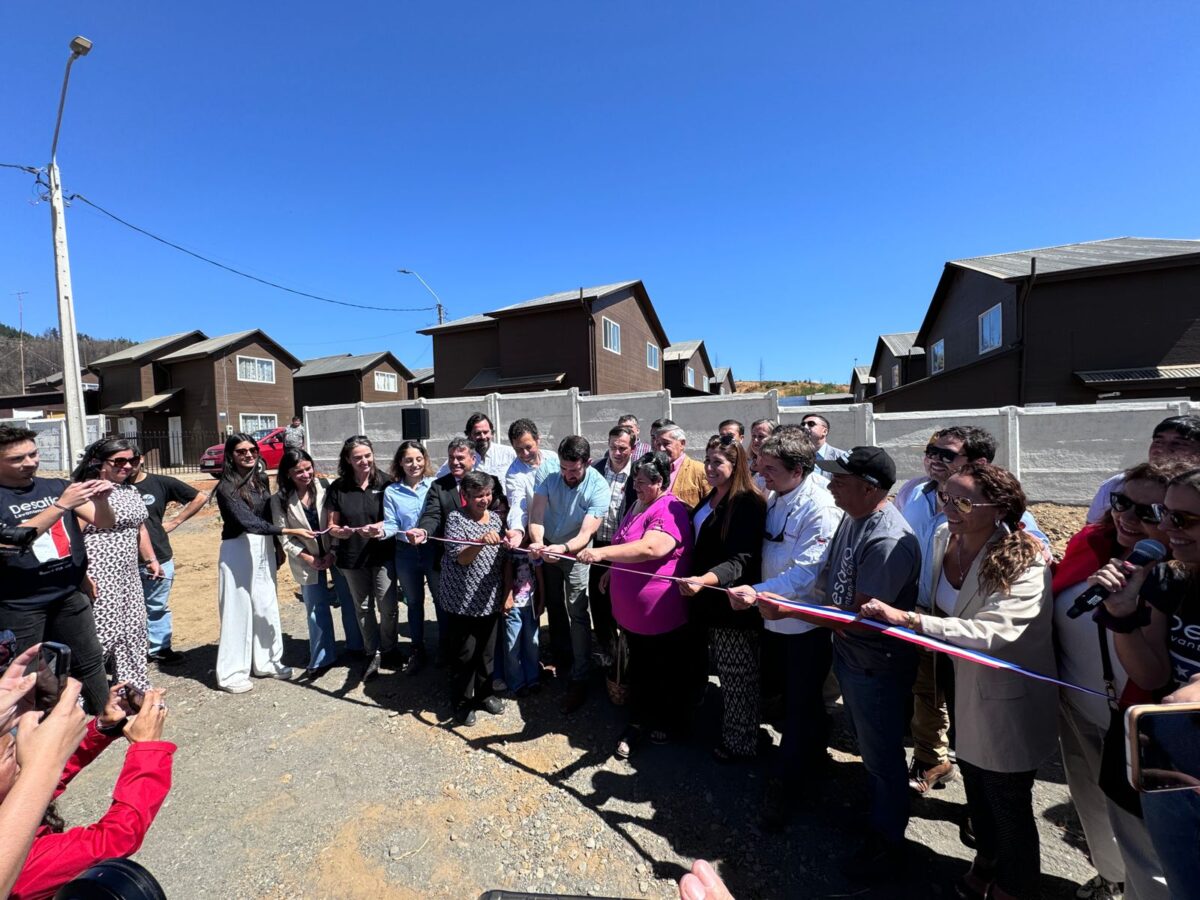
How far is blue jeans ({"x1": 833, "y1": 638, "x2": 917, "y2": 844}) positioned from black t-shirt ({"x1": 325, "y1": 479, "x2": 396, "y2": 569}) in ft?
12.2

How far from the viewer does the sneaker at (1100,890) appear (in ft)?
7.41

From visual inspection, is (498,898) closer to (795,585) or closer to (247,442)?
(795,585)

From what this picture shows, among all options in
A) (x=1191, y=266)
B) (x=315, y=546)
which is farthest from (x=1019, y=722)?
(x=1191, y=266)

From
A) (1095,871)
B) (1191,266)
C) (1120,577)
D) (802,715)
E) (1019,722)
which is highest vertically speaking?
(1191,266)

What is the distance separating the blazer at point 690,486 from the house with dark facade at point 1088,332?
17.2 m

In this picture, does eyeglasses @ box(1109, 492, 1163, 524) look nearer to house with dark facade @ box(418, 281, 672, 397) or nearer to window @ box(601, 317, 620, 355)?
house with dark facade @ box(418, 281, 672, 397)

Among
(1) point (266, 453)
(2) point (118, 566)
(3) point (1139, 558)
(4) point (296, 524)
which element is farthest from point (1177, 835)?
(1) point (266, 453)

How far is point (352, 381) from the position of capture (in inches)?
1240

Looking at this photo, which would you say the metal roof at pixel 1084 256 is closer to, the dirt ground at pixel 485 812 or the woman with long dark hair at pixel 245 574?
the dirt ground at pixel 485 812

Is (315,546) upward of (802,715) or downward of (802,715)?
upward

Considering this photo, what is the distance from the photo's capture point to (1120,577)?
169cm

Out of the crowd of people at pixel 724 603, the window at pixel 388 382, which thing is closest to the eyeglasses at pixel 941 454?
the crowd of people at pixel 724 603

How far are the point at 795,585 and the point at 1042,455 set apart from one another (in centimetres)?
1173

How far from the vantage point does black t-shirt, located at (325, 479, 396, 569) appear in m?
4.46
